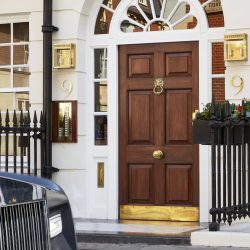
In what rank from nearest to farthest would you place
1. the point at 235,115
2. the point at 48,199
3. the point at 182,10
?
the point at 48,199 < the point at 235,115 < the point at 182,10

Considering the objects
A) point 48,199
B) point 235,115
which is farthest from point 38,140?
point 48,199

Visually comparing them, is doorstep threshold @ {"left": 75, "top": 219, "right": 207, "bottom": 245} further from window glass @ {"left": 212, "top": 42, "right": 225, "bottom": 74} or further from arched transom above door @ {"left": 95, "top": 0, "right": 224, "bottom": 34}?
arched transom above door @ {"left": 95, "top": 0, "right": 224, "bottom": 34}

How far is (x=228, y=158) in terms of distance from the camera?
372 inches

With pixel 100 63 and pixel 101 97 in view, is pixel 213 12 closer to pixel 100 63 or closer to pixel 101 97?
pixel 100 63

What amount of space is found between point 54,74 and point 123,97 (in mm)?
1068

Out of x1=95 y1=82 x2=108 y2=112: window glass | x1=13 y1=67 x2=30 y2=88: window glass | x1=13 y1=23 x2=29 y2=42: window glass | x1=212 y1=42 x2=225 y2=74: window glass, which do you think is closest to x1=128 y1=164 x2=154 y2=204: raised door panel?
x1=95 y1=82 x2=108 y2=112: window glass

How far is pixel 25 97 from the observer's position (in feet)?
40.9

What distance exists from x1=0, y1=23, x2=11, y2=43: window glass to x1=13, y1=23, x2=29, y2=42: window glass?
9cm

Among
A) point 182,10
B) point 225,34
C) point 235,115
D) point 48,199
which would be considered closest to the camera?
point 48,199

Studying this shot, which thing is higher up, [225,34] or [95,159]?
[225,34]

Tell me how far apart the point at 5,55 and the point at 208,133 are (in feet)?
14.1

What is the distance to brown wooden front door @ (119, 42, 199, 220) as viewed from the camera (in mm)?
11461

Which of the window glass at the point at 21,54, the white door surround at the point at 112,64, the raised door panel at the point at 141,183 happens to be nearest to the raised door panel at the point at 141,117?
the white door surround at the point at 112,64

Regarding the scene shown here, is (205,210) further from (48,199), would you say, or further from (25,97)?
(48,199)
